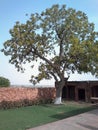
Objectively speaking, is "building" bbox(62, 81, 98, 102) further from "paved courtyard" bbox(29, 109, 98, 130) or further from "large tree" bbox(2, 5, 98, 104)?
"paved courtyard" bbox(29, 109, 98, 130)

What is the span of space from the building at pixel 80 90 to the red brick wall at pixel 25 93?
11.3ft

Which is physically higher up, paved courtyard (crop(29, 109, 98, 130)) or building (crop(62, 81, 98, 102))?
building (crop(62, 81, 98, 102))

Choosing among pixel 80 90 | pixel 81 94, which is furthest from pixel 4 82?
pixel 81 94

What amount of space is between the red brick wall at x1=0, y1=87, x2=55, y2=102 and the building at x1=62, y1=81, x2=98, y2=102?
3.45 m

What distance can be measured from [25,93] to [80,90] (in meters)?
10.5

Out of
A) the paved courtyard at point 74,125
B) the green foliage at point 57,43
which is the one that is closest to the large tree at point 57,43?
the green foliage at point 57,43

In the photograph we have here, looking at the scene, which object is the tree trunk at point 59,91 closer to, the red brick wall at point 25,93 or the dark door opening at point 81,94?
the red brick wall at point 25,93

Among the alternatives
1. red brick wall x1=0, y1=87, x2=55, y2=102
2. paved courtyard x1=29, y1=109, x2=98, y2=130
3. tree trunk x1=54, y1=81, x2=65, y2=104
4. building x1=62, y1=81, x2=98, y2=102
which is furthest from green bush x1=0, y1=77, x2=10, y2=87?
paved courtyard x1=29, y1=109, x2=98, y2=130

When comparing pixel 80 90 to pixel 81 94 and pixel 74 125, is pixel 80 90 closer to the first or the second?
pixel 81 94

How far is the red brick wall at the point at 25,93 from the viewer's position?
23.6 m

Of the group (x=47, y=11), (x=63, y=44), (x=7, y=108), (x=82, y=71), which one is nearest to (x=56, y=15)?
(x=47, y=11)

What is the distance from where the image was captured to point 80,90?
34.3 meters

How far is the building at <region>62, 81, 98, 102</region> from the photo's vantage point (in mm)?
31323

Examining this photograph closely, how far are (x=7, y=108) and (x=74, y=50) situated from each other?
8.05 metres
